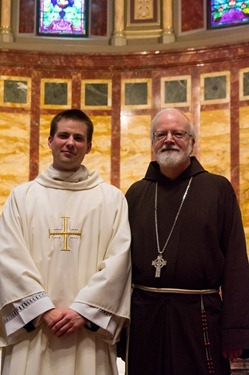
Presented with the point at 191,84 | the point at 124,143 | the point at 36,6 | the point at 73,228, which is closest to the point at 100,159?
the point at 124,143

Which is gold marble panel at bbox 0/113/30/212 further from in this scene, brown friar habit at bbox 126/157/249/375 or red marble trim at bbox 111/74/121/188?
brown friar habit at bbox 126/157/249/375

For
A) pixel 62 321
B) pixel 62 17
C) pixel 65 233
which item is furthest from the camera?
pixel 62 17

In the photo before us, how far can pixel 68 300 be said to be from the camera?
3.25 meters

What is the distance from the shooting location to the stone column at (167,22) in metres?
10.0

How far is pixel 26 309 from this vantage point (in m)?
3.13

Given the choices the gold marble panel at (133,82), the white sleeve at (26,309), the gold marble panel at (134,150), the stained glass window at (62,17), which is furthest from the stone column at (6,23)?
the white sleeve at (26,309)

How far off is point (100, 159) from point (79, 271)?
21.4 ft

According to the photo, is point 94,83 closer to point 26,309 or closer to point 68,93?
point 68,93

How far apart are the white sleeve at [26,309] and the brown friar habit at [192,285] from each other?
553 mm

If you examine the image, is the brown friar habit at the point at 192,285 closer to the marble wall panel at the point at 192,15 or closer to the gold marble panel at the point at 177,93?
the gold marble panel at the point at 177,93

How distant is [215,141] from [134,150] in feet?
4.10

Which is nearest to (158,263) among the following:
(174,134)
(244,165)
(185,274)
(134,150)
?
(185,274)

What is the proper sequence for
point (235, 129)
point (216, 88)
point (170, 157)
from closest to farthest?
point (170, 157)
point (235, 129)
point (216, 88)

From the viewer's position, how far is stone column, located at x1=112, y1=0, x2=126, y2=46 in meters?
10.1
